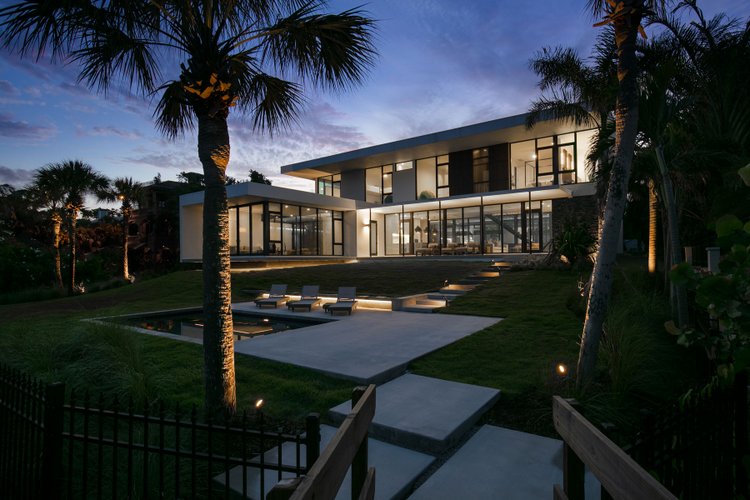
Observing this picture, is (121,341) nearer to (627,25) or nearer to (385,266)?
(627,25)

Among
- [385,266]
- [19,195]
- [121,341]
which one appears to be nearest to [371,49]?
[121,341]

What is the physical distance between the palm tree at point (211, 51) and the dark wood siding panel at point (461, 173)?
2130 cm

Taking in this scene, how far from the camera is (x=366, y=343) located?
7.74 meters

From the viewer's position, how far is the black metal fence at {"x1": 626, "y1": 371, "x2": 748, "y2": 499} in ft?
6.21

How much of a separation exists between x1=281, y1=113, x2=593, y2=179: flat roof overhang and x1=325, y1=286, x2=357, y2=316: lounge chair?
1263 centimetres

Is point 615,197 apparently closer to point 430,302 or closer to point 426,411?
point 426,411

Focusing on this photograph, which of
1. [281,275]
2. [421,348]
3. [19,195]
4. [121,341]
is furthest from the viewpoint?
[19,195]

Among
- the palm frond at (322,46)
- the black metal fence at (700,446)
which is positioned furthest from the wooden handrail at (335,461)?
the palm frond at (322,46)

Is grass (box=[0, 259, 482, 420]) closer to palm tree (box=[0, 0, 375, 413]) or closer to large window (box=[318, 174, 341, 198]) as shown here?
palm tree (box=[0, 0, 375, 413])

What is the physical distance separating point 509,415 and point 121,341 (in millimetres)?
5879

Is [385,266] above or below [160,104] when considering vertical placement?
below

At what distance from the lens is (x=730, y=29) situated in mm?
11023

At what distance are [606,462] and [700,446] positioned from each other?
1.26 m

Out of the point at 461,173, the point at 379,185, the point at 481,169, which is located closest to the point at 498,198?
the point at 481,169
